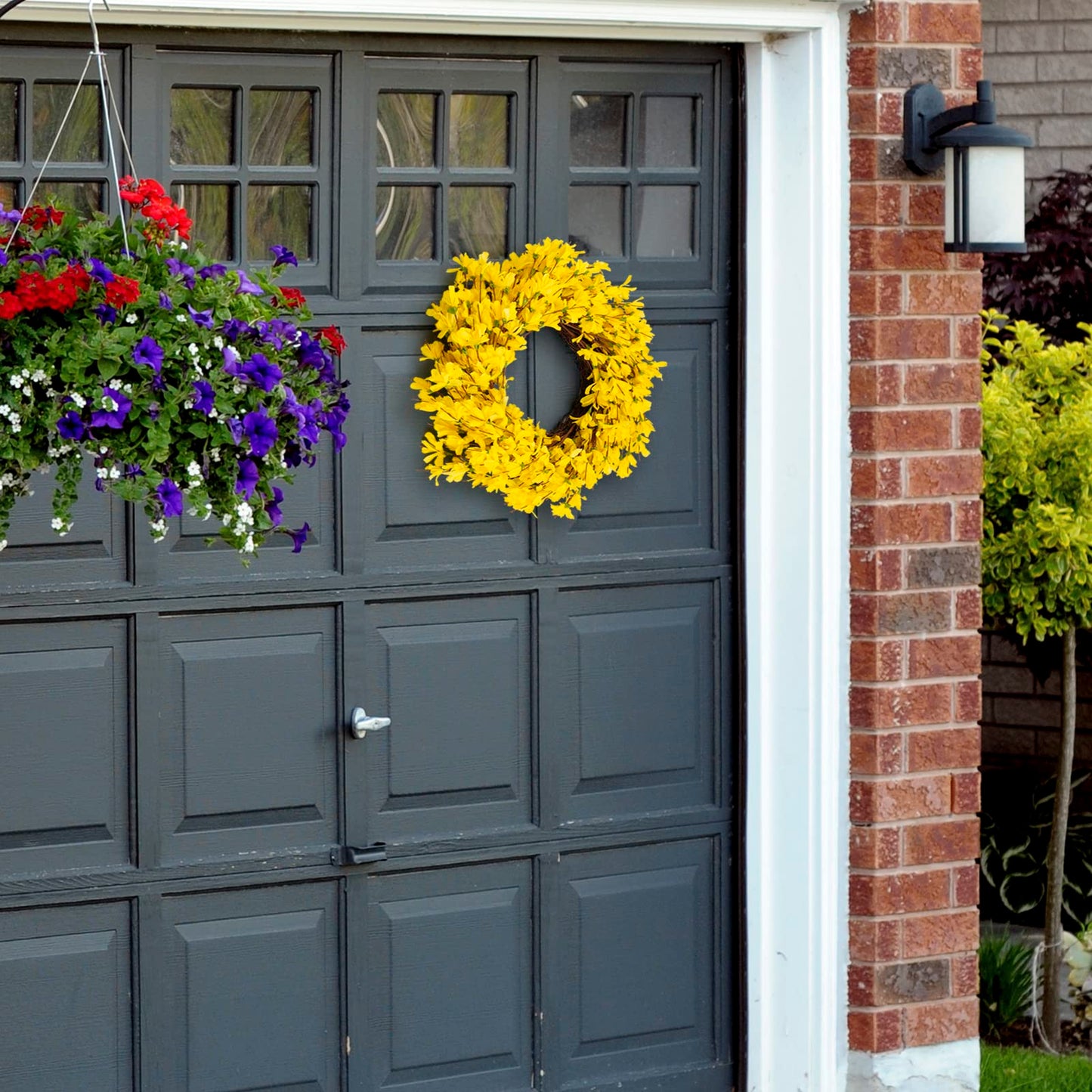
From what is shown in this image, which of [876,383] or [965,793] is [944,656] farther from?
[876,383]

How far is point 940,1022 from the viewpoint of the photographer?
425 centimetres

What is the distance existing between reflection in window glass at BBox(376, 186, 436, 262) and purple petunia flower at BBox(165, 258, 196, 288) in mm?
1204

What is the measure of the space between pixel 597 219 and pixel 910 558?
3.52 ft

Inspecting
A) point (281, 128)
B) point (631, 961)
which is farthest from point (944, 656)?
point (281, 128)

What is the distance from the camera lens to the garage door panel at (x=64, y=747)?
3.62 m

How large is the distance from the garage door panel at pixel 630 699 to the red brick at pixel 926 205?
993 millimetres

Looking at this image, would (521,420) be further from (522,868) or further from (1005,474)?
(1005,474)

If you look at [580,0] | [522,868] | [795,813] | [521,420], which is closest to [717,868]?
[795,813]

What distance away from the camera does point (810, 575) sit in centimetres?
412

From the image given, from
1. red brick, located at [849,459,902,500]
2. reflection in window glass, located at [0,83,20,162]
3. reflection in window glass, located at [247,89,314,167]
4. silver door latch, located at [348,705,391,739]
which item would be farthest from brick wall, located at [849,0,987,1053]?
reflection in window glass, located at [0,83,20,162]

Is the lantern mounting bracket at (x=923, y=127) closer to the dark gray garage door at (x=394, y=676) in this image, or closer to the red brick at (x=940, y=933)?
the dark gray garage door at (x=394, y=676)

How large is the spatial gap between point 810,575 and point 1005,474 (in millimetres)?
946

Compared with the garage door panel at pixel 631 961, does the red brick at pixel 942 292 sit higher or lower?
higher

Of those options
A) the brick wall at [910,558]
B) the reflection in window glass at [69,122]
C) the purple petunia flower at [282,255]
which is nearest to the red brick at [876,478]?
the brick wall at [910,558]
